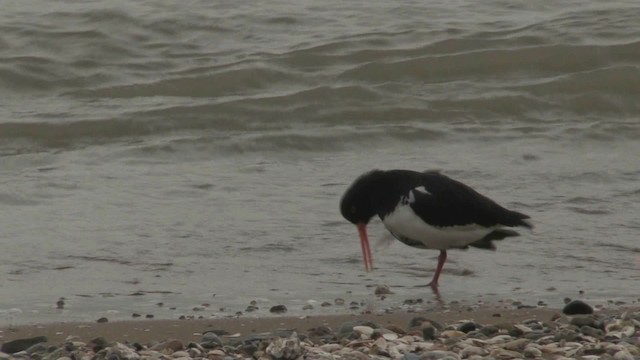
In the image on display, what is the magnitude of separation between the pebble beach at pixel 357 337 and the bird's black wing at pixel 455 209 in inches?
36.2

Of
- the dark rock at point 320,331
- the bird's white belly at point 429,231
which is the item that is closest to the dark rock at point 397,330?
the dark rock at point 320,331

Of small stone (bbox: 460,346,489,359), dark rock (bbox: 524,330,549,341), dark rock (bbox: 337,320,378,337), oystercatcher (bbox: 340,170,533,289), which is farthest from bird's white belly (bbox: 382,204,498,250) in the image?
small stone (bbox: 460,346,489,359)

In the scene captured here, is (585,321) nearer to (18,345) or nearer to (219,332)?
(219,332)

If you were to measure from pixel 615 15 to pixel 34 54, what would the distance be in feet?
20.0

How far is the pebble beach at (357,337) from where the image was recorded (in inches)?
194

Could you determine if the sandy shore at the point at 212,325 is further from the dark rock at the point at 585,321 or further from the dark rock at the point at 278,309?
the dark rock at the point at 585,321

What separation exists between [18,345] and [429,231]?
2.48m

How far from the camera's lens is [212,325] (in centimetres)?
578

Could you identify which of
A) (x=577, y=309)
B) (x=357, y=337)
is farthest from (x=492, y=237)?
(x=357, y=337)

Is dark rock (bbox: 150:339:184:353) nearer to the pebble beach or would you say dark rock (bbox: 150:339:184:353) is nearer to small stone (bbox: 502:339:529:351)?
the pebble beach

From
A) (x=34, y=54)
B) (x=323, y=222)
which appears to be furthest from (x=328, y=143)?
(x=34, y=54)

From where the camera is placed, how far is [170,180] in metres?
9.16

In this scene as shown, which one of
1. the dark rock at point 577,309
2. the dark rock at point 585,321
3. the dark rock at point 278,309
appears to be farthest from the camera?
the dark rock at point 278,309

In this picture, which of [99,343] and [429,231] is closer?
[99,343]
